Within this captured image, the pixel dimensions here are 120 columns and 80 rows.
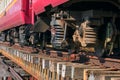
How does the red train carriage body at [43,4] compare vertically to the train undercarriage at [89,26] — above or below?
above

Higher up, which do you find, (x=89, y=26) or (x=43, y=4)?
(x=43, y=4)

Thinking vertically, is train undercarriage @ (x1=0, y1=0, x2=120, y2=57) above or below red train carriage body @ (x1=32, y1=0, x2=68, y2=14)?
below

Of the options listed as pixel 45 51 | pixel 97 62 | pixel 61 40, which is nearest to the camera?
pixel 97 62

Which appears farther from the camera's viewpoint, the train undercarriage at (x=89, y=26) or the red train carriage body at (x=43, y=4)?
the red train carriage body at (x=43, y=4)

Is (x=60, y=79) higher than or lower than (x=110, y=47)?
lower

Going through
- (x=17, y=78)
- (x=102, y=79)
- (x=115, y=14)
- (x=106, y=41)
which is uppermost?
(x=115, y=14)

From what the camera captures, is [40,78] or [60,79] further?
[40,78]

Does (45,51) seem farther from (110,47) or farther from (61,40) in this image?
(110,47)

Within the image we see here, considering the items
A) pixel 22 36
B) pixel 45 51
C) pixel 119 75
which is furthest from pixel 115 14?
pixel 22 36

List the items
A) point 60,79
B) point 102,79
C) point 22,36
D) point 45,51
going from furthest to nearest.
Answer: point 22,36
point 45,51
point 60,79
point 102,79

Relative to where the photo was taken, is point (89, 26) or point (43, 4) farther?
point (43, 4)

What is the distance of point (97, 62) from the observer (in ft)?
18.1

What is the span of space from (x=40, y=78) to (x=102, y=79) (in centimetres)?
452

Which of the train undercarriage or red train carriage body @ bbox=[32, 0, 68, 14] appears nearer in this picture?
the train undercarriage
